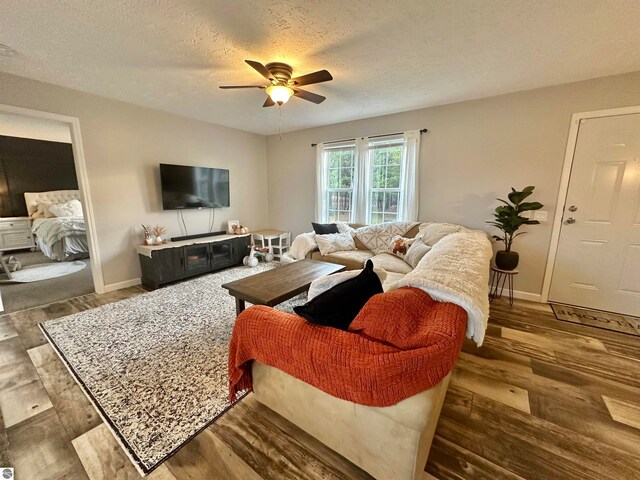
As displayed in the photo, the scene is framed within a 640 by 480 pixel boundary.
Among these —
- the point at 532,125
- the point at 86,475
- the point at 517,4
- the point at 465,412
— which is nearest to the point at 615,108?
the point at 532,125

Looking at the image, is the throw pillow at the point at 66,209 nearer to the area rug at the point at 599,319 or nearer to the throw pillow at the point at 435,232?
the throw pillow at the point at 435,232

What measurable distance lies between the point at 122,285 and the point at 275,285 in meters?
2.76

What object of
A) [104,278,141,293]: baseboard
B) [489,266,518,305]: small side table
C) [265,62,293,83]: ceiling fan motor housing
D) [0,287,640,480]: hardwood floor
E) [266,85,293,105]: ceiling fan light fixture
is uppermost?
[265,62,293,83]: ceiling fan motor housing

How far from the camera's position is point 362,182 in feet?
13.6

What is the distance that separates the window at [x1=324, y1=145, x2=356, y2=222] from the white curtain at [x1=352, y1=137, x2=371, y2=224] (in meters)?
0.11

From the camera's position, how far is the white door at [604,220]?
262 cm

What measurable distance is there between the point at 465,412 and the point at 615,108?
337cm

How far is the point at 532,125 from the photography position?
9.66 ft

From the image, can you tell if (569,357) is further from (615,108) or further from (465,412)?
(615,108)

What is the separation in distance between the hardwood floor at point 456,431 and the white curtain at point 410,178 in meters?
2.11

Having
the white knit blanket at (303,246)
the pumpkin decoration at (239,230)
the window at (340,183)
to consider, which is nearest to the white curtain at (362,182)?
the window at (340,183)

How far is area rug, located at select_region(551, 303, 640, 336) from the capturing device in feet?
8.38

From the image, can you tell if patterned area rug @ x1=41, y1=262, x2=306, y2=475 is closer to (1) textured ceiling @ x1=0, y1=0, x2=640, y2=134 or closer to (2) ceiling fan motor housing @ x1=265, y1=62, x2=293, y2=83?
(2) ceiling fan motor housing @ x1=265, y1=62, x2=293, y2=83

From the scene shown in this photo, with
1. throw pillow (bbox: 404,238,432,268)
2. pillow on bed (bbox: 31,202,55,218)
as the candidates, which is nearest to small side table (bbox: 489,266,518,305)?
throw pillow (bbox: 404,238,432,268)
